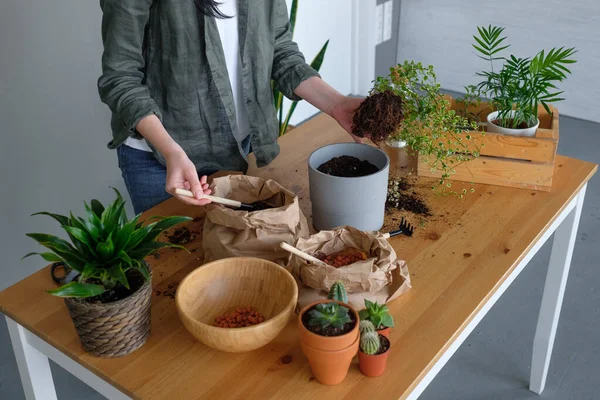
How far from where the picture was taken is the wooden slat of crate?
1.42m

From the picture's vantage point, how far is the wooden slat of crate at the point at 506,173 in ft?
4.67

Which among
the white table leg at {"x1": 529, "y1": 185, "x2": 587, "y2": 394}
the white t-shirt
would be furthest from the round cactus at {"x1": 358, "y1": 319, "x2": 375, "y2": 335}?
the white table leg at {"x1": 529, "y1": 185, "x2": 587, "y2": 394}

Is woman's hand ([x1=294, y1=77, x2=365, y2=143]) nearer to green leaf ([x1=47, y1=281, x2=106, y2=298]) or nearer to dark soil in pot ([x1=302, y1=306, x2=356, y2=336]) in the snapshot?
dark soil in pot ([x1=302, y1=306, x2=356, y2=336])

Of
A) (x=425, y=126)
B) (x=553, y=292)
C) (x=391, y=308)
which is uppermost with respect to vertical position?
(x=425, y=126)

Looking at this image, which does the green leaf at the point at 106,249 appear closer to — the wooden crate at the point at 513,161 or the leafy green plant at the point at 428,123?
the leafy green plant at the point at 428,123

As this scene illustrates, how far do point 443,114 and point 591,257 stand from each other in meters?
1.46

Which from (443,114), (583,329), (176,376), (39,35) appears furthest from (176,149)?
(583,329)

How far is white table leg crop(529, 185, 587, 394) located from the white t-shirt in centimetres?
88

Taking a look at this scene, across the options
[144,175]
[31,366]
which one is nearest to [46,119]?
[144,175]

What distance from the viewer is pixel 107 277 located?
0.95 meters

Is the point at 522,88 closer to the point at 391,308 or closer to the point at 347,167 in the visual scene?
the point at 347,167

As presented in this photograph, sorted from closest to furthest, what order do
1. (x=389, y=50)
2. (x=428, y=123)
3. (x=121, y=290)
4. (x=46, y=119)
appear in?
(x=121, y=290)
(x=428, y=123)
(x=46, y=119)
(x=389, y=50)

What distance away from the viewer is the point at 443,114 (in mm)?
1378

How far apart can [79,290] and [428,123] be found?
85 cm
